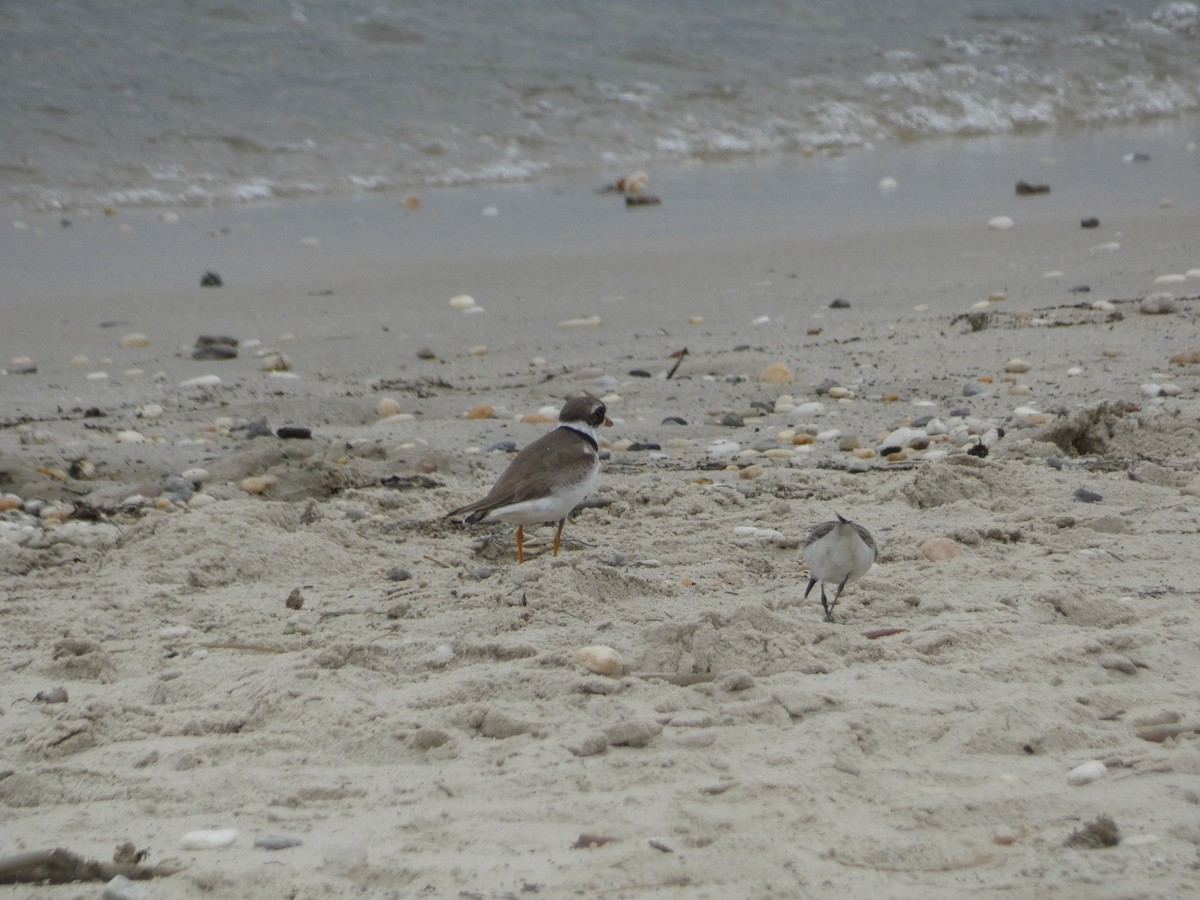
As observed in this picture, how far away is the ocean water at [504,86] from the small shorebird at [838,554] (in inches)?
394

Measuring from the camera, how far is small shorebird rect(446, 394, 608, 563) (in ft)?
14.1

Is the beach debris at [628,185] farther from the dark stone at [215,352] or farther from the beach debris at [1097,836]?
the beach debris at [1097,836]

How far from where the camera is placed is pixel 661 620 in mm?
3727

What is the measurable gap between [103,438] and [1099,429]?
401 centimetres

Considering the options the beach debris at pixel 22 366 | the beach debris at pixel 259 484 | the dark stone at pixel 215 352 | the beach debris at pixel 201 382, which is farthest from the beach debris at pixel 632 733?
the beach debris at pixel 22 366

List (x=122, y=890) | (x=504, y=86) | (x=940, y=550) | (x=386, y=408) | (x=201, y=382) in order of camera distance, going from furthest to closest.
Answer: (x=504, y=86), (x=201, y=382), (x=386, y=408), (x=940, y=550), (x=122, y=890)

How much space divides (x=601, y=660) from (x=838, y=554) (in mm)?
668

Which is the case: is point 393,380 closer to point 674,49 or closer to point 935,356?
point 935,356

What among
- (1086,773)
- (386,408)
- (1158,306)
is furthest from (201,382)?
(1086,773)

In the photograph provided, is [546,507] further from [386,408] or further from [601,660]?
[386,408]

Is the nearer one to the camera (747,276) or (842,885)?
(842,885)

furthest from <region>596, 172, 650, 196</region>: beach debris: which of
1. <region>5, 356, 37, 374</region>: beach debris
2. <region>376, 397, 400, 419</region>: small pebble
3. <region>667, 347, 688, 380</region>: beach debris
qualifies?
<region>376, 397, 400, 419</region>: small pebble

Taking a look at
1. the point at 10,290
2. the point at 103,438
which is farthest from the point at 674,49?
the point at 103,438

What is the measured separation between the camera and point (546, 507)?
4.30 meters
